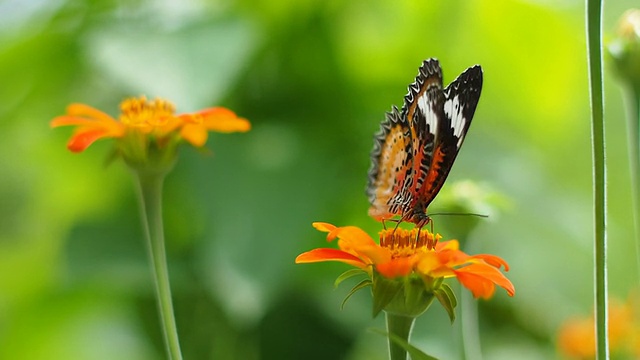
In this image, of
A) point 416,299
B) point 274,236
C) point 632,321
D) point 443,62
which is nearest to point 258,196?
point 274,236

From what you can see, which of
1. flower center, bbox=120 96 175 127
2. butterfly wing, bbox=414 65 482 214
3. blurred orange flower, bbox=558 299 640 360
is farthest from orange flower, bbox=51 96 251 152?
blurred orange flower, bbox=558 299 640 360

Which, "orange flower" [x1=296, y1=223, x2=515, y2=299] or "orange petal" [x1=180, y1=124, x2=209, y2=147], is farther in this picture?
"orange petal" [x1=180, y1=124, x2=209, y2=147]

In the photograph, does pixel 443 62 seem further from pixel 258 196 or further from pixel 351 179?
pixel 258 196

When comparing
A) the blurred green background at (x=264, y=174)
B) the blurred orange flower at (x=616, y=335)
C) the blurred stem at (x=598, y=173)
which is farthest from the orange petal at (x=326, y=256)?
the blurred green background at (x=264, y=174)

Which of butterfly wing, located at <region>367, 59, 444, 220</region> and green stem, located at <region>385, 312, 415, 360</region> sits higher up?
butterfly wing, located at <region>367, 59, 444, 220</region>

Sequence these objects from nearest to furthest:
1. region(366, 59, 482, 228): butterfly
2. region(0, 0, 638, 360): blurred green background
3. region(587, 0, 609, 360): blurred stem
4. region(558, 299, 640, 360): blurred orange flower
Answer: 1. region(587, 0, 609, 360): blurred stem
2. region(366, 59, 482, 228): butterfly
3. region(558, 299, 640, 360): blurred orange flower
4. region(0, 0, 638, 360): blurred green background

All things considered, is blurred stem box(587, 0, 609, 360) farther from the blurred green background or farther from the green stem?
the blurred green background
